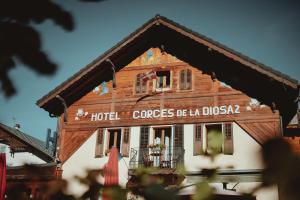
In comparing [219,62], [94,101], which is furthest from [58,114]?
[219,62]

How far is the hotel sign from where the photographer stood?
1555 centimetres

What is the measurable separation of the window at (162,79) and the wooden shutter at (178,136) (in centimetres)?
202

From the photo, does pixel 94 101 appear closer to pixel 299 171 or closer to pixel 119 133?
pixel 119 133

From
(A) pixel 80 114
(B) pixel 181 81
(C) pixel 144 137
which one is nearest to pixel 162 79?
(B) pixel 181 81

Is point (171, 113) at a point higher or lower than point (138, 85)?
lower

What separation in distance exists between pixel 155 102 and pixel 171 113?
89cm

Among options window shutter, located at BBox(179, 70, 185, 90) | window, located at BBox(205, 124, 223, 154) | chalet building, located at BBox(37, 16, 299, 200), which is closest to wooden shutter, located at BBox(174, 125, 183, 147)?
chalet building, located at BBox(37, 16, 299, 200)

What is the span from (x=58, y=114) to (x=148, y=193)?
57.4 feet

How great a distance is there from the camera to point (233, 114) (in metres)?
15.4

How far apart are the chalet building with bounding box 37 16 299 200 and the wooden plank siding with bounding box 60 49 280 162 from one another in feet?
Result: 0.13

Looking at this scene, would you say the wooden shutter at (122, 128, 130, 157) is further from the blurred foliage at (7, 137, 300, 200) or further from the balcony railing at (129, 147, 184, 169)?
the blurred foliage at (7, 137, 300, 200)

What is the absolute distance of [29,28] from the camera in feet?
5.19

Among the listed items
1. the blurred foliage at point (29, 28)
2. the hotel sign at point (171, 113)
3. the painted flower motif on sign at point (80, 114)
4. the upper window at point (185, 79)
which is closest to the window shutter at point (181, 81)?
the upper window at point (185, 79)

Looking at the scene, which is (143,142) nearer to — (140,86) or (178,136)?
(178,136)
